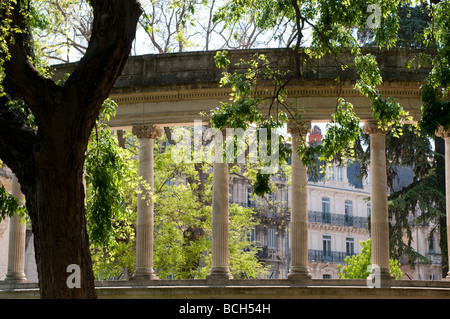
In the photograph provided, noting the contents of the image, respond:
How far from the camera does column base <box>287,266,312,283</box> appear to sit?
47656 millimetres

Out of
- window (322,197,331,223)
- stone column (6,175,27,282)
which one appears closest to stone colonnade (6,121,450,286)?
stone column (6,175,27,282)

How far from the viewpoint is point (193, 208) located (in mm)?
68188

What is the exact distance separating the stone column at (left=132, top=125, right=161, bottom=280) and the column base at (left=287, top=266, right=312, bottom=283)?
27.8 feet

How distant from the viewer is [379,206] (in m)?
48.7

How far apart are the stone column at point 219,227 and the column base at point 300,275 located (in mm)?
3674

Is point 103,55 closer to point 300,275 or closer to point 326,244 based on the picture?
point 300,275

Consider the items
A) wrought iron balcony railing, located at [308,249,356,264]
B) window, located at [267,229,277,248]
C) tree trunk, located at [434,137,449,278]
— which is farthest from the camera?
wrought iron balcony railing, located at [308,249,356,264]

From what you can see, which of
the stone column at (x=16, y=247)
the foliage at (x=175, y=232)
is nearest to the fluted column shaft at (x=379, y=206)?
the foliage at (x=175, y=232)

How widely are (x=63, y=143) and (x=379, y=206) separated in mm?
28637

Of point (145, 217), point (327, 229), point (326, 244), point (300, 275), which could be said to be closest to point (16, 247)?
point (145, 217)

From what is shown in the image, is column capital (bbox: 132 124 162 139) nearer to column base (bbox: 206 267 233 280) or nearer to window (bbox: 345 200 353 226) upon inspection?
column base (bbox: 206 267 233 280)

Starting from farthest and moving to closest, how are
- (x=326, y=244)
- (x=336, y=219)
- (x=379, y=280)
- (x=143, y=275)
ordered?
(x=336, y=219) < (x=326, y=244) < (x=143, y=275) < (x=379, y=280)

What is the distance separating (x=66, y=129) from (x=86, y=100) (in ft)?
3.66
